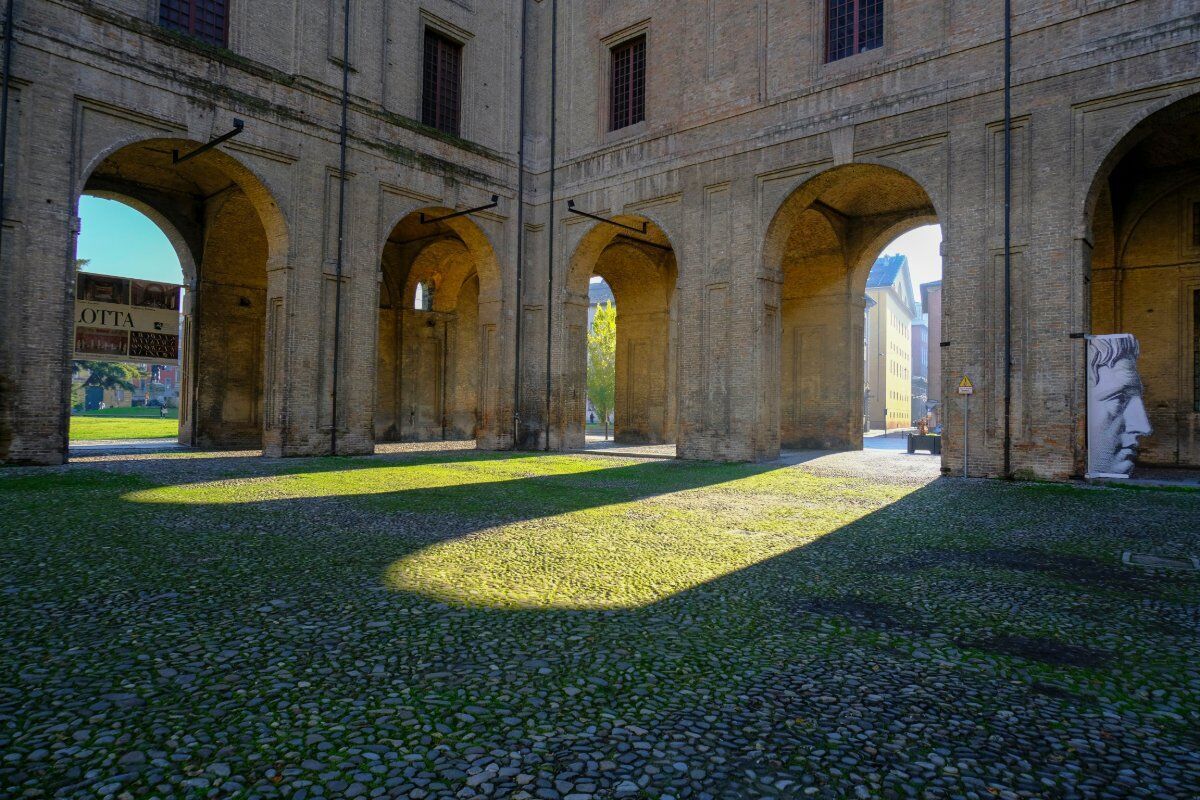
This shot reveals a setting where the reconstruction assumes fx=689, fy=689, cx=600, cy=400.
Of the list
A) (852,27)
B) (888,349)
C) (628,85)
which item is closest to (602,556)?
(852,27)

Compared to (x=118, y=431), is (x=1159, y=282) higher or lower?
higher

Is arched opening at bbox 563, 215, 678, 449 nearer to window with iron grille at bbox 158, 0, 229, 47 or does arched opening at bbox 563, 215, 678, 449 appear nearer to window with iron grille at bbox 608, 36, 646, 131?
window with iron grille at bbox 608, 36, 646, 131

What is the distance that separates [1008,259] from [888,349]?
1757 inches

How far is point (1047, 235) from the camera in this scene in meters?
12.7

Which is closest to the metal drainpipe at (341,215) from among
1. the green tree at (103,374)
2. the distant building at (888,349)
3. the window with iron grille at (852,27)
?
the window with iron grille at (852,27)

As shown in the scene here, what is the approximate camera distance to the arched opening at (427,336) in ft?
76.8

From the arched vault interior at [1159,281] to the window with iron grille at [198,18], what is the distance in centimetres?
2010

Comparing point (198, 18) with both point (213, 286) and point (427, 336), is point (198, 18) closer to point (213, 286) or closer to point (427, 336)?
point (213, 286)

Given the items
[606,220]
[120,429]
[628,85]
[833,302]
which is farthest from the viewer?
[120,429]

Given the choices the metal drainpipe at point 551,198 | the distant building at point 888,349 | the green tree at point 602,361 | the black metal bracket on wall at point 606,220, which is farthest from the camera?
the distant building at point 888,349

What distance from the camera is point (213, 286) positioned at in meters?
19.2

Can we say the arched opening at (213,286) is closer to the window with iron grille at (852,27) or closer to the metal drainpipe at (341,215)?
the metal drainpipe at (341,215)

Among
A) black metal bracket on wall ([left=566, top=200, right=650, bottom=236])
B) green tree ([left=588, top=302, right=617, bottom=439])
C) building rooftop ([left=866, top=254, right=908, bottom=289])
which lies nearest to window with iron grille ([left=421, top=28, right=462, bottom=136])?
black metal bracket on wall ([left=566, top=200, right=650, bottom=236])

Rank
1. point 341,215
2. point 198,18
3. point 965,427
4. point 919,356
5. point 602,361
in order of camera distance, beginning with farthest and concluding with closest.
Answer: point 919,356 → point 602,361 → point 341,215 → point 198,18 → point 965,427
